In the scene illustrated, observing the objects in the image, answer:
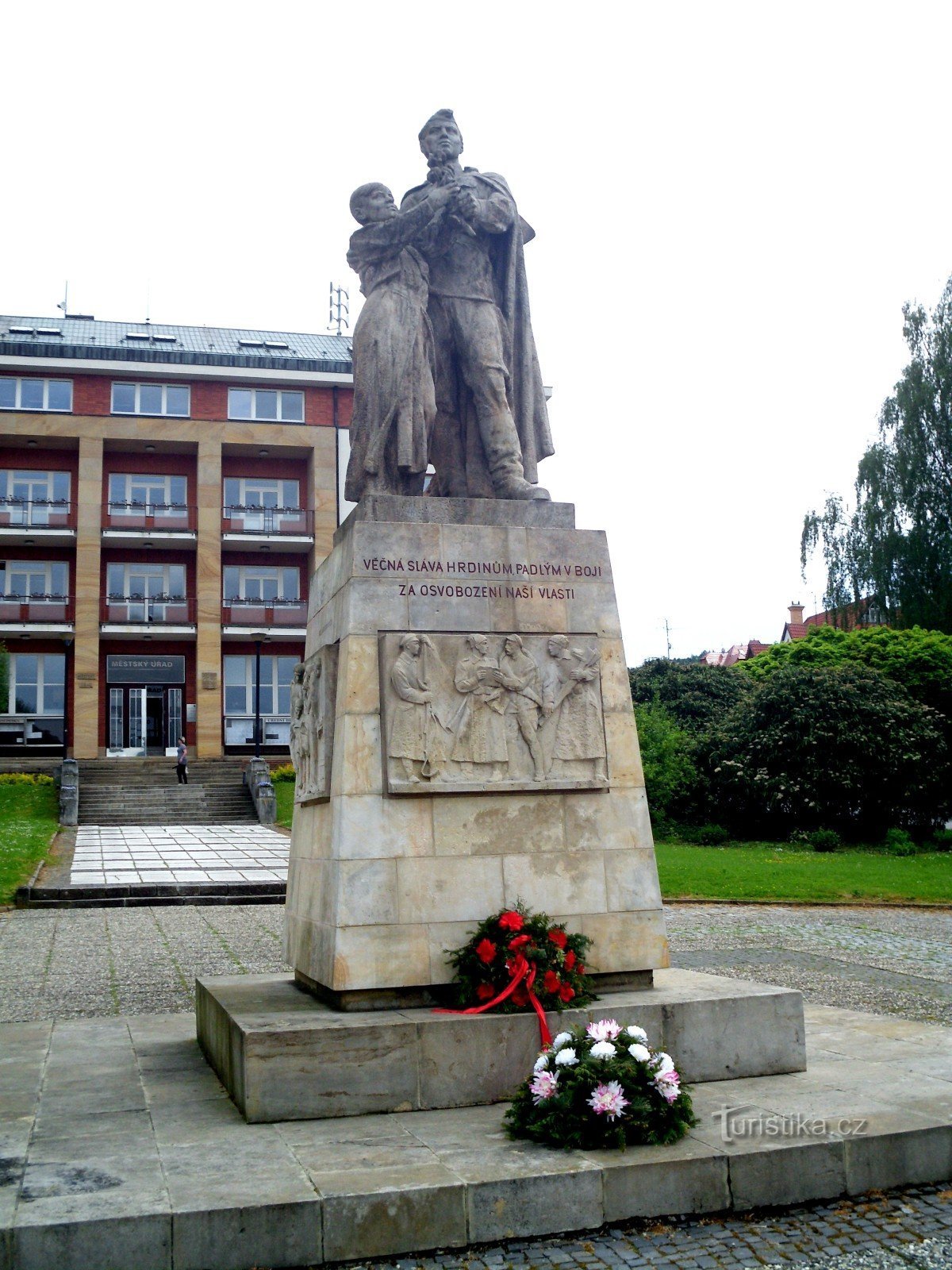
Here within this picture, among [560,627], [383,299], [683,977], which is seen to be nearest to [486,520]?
[560,627]

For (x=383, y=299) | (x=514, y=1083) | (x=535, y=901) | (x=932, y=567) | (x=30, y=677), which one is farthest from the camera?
(x=30, y=677)

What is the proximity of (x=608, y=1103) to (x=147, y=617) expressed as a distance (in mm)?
41529

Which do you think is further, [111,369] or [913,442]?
[111,369]

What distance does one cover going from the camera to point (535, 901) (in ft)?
20.9

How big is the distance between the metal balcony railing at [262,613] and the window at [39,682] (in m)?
6.29

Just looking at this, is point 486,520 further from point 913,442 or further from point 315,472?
point 315,472

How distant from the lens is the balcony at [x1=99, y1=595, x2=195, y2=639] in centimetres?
4344

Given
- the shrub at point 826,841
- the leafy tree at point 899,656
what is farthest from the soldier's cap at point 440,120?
the leafy tree at point 899,656

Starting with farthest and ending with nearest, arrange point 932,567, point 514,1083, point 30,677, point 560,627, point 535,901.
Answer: point 30,677 → point 932,567 → point 560,627 → point 535,901 → point 514,1083

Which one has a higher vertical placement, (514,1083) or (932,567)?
(932,567)

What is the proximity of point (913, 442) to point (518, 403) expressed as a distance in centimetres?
2961

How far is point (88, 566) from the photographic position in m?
43.2

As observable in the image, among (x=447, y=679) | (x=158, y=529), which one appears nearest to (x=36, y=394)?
(x=158, y=529)

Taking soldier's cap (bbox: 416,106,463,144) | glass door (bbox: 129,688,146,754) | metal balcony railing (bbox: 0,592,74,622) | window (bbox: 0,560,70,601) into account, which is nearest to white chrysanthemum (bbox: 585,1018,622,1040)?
soldier's cap (bbox: 416,106,463,144)
